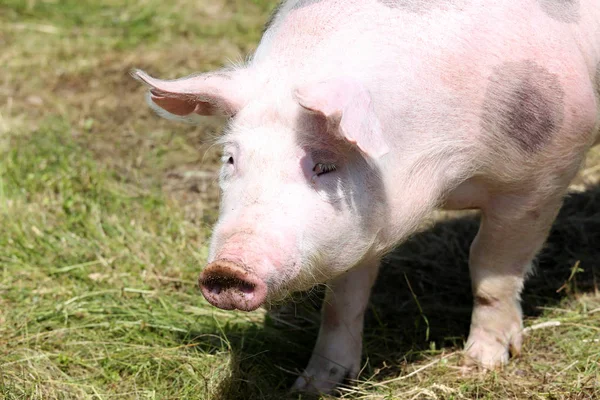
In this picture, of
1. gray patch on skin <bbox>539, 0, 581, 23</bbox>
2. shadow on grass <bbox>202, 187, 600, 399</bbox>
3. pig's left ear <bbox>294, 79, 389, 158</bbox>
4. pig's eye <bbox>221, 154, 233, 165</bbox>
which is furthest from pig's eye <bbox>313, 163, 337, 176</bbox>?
gray patch on skin <bbox>539, 0, 581, 23</bbox>

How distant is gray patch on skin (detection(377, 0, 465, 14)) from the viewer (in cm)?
337

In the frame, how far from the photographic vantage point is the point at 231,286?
2.87m

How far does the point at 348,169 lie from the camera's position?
3096mm

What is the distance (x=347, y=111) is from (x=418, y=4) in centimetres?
73

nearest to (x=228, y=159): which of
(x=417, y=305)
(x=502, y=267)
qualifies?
(x=502, y=267)

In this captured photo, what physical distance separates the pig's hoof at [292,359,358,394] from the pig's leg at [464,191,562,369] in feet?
1.71

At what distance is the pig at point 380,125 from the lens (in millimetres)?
2914

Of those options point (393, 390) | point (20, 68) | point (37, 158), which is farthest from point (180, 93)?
point (20, 68)

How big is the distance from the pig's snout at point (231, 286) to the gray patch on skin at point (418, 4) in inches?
46.2

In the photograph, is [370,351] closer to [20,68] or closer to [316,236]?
[316,236]

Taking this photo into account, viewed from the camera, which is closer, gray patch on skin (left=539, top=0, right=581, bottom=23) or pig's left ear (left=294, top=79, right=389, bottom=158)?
pig's left ear (left=294, top=79, right=389, bottom=158)

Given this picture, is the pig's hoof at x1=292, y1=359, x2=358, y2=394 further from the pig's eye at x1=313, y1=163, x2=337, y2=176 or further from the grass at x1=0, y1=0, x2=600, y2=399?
the pig's eye at x1=313, y1=163, x2=337, y2=176

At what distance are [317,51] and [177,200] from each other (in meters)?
2.30

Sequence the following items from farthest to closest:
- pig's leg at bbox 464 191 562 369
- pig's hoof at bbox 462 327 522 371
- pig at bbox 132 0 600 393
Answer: pig's hoof at bbox 462 327 522 371 → pig's leg at bbox 464 191 562 369 → pig at bbox 132 0 600 393
